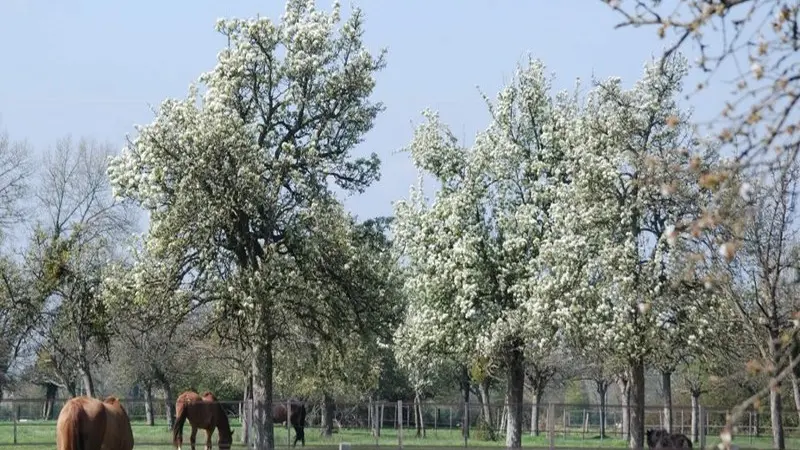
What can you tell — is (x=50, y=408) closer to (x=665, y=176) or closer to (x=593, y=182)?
(x=593, y=182)

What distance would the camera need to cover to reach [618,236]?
36.9 meters

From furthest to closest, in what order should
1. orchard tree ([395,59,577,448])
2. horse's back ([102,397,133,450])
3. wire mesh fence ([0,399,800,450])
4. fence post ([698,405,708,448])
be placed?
orchard tree ([395,59,577,448]) → wire mesh fence ([0,399,800,450]) → fence post ([698,405,708,448]) → horse's back ([102,397,133,450])

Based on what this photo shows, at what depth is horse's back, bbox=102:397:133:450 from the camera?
74.2 ft

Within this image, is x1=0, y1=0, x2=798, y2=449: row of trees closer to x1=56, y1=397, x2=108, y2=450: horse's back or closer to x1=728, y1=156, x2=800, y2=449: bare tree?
x1=728, y1=156, x2=800, y2=449: bare tree

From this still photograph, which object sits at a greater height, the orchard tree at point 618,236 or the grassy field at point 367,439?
the orchard tree at point 618,236

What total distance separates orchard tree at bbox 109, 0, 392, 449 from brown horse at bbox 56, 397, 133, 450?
11953mm

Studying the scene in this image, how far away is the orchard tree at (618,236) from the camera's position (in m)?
35.6

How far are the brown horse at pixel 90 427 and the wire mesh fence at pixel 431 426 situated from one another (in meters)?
11.1

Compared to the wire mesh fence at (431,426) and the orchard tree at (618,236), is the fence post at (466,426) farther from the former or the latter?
the orchard tree at (618,236)

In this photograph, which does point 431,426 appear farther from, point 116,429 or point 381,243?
point 116,429

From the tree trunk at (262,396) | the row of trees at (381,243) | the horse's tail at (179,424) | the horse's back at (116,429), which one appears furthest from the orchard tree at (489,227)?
the horse's back at (116,429)

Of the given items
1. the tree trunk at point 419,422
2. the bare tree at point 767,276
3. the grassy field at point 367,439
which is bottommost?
the grassy field at point 367,439

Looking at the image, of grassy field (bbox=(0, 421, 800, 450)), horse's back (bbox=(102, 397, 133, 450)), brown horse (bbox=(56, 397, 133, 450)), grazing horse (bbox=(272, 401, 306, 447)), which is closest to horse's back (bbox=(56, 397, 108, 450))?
brown horse (bbox=(56, 397, 133, 450))

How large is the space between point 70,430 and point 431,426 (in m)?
→ 23.5
